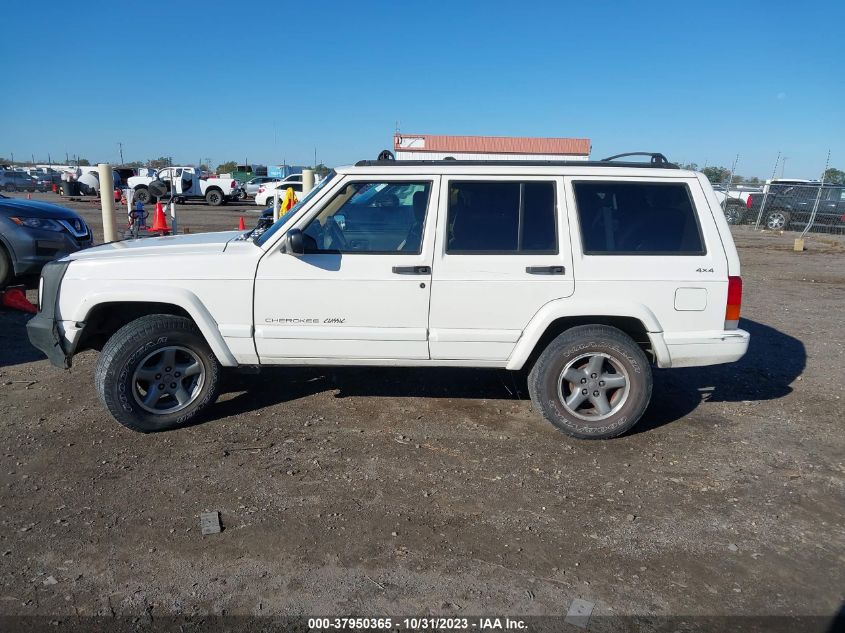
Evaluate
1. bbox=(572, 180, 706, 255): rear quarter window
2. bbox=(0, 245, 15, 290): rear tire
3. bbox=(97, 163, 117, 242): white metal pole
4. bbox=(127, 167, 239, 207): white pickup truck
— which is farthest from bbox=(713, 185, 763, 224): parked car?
bbox=(0, 245, 15, 290): rear tire

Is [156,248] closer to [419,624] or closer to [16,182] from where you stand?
[419,624]

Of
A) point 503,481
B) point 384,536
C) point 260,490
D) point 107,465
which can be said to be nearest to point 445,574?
point 384,536

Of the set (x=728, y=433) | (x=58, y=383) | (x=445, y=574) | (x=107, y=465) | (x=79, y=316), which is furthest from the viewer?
(x=58, y=383)

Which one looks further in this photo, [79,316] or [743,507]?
[79,316]

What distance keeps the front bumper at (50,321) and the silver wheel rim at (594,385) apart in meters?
3.51

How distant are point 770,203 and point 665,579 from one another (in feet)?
79.4

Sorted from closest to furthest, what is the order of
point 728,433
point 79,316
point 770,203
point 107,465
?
point 107,465
point 79,316
point 728,433
point 770,203

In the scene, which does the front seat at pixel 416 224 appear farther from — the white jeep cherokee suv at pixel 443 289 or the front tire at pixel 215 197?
the front tire at pixel 215 197

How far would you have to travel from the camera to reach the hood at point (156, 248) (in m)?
4.56

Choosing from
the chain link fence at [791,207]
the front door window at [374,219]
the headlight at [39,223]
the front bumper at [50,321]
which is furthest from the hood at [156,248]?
the chain link fence at [791,207]

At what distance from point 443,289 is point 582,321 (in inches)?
41.9

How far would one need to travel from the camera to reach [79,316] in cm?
442

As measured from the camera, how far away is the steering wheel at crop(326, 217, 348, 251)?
454 centimetres

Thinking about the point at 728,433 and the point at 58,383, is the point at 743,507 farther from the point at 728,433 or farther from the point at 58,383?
the point at 58,383
